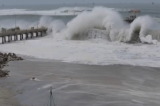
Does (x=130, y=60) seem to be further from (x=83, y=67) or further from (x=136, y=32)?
(x=136, y=32)

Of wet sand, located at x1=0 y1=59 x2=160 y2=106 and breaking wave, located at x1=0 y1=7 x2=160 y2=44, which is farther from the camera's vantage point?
breaking wave, located at x1=0 y1=7 x2=160 y2=44

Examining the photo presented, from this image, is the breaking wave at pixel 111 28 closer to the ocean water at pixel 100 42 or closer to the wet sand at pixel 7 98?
the ocean water at pixel 100 42

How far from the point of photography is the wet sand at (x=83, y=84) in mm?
12055

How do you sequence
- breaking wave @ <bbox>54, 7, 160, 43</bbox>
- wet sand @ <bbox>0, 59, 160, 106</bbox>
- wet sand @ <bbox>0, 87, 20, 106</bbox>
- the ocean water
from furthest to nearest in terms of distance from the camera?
1. breaking wave @ <bbox>54, 7, 160, 43</bbox>
2. the ocean water
3. wet sand @ <bbox>0, 59, 160, 106</bbox>
4. wet sand @ <bbox>0, 87, 20, 106</bbox>

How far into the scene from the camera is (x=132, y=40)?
106 ft

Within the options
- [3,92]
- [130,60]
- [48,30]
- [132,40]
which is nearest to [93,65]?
[130,60]

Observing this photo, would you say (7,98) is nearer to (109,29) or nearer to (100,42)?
(100,42)

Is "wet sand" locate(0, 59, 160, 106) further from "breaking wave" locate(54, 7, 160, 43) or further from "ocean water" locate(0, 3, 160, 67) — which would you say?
"breaking wave" locate(54, 7, 160, 43)

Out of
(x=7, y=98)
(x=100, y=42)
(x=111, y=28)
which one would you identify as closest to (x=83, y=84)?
(x=7, y=98)

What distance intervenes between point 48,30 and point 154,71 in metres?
26.9

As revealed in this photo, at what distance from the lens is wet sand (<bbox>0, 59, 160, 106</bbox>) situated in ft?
39.5

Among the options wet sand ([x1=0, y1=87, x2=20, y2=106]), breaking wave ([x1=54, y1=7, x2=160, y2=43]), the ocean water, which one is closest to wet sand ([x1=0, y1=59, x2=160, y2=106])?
wet sand ([x1=0, y1=87, x2=20, y2=106])

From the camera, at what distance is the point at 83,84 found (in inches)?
575

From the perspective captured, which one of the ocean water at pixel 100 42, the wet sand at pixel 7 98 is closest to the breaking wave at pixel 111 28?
the ocean water at pixel 100 42
